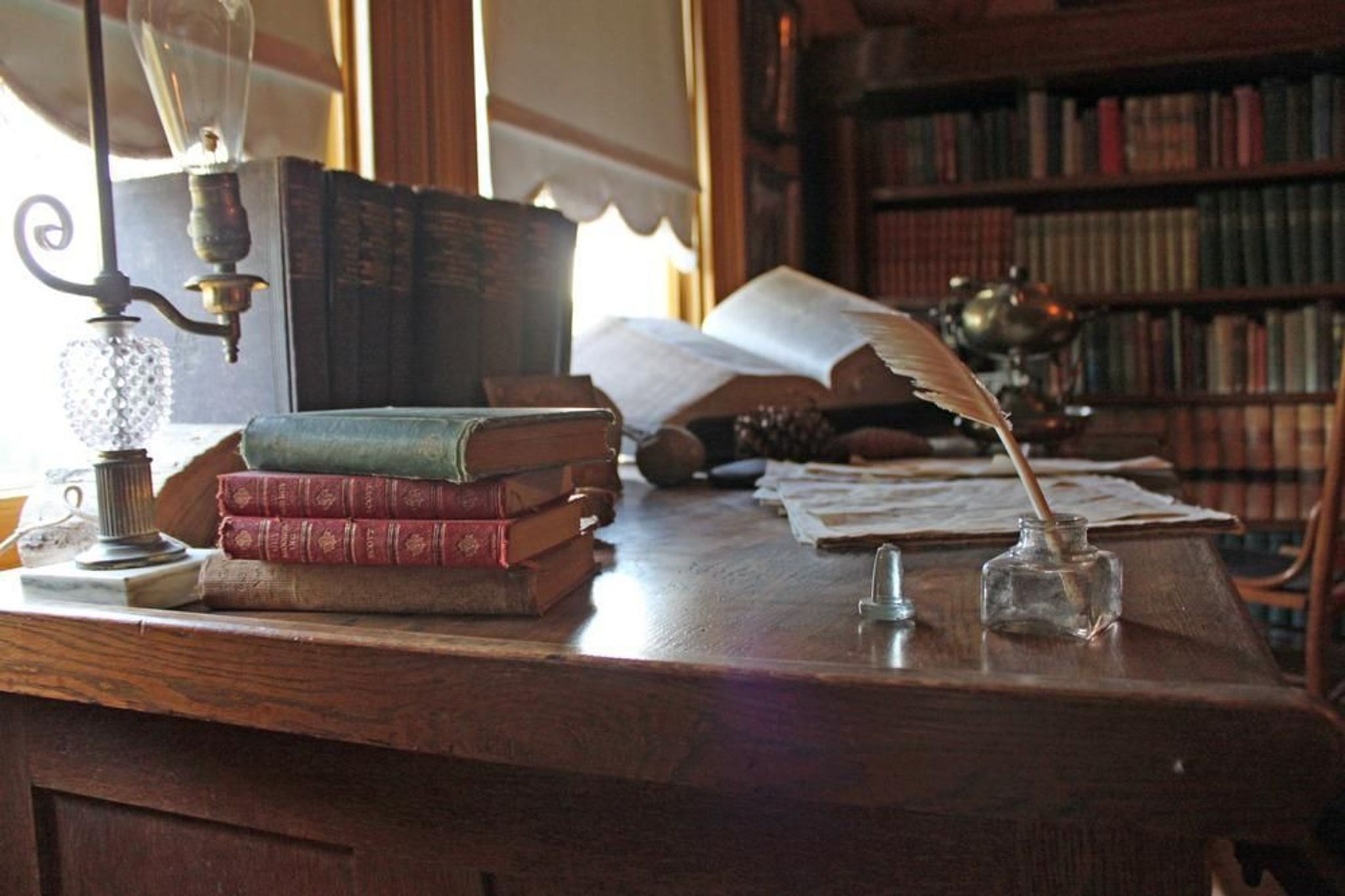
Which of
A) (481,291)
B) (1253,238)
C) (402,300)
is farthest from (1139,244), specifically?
(402,300)

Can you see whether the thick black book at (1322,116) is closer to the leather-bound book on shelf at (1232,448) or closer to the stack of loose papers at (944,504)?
the leather-bound book on shelf at (1232,448)

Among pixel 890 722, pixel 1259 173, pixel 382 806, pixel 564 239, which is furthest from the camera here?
pixel 1259 173

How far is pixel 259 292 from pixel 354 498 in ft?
1.35

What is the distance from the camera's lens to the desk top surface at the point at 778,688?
1.52 ft

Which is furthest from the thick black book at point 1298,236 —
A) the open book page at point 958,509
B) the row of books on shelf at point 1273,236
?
the open book page at point 958,509

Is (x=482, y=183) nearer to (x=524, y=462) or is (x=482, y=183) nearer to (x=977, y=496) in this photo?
(x=977, y=496)

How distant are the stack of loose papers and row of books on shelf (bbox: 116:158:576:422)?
1.25ft

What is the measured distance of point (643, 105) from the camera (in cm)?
242

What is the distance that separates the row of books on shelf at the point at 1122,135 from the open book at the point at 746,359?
1.14 metres

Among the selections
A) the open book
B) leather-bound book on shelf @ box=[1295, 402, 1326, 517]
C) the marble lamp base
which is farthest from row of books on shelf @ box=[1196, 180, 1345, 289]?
the marble lamp base

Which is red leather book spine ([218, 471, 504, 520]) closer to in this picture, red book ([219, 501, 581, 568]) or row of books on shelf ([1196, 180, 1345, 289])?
red book ([219, 501, 581, 568])

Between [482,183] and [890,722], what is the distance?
5.13 ft

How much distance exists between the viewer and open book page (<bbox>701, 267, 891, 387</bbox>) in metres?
1.92

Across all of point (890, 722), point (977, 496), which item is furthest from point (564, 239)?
point (890, 722)
